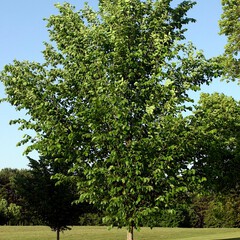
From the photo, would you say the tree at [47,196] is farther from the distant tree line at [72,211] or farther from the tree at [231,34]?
the tree at [231,34]

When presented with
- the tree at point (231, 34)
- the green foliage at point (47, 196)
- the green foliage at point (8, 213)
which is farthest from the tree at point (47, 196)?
the green foliage at point (8, 213)

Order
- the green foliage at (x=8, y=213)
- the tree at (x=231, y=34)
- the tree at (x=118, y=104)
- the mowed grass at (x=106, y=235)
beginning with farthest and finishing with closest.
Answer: the green foliage at (x=8, y=213) → the mowed grass at (x=106, y=235) → the tree at (x=231, y=34) → the tree at (x=118, y=104)

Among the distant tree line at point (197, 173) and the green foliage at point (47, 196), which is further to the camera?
the green foliage at point (47, 196)

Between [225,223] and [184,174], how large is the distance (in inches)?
3611

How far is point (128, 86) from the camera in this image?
1517 cm

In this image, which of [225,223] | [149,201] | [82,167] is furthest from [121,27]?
[225,223]

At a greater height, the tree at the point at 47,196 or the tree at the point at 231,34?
the tree at the point at 231,34

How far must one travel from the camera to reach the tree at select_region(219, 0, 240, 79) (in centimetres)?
2889

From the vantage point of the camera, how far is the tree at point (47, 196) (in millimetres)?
32438

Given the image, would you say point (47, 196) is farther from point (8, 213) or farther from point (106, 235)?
point (8, 213)

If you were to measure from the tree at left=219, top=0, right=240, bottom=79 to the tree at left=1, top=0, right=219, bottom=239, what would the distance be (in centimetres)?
1342

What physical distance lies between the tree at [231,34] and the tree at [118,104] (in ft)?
44.0

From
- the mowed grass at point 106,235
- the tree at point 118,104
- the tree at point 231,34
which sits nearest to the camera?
the tree at point 118,104

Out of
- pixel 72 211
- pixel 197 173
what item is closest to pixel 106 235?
pixel 72 211
